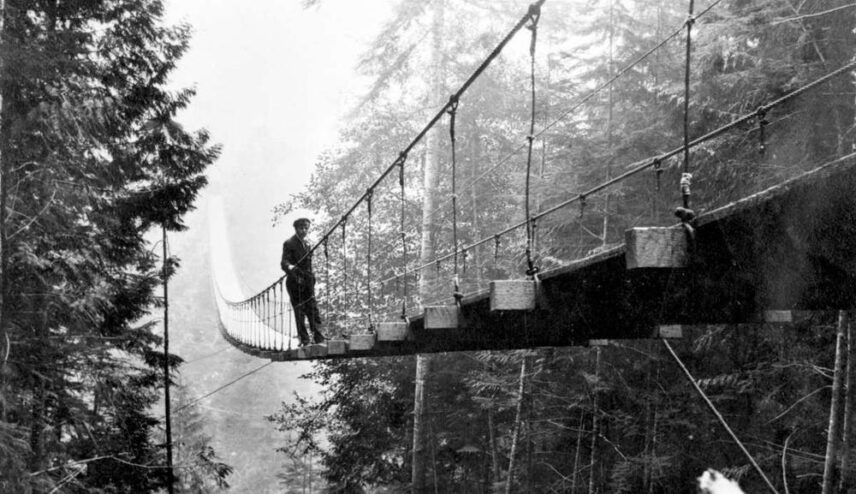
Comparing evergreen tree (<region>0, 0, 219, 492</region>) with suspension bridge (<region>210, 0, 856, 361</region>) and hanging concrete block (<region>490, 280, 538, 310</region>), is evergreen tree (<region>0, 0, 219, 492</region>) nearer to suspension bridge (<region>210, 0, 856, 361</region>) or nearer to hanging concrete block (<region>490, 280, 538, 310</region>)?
suspension bridge (<region>210, 0, 856, 361</region>)

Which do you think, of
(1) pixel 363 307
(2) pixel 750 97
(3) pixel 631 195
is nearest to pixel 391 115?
(1) pixel 363 307

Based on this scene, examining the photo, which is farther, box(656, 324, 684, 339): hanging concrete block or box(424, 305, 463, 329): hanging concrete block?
box(656, 324, 684, 339): hanging concrete block

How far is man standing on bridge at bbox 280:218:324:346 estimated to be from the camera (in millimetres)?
5133

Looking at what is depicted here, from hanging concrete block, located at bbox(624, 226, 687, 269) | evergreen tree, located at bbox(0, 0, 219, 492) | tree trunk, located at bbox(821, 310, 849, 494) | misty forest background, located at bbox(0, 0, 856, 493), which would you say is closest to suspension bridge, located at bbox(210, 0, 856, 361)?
hanging concrete block, located at bbox(624, 226, 687, 269)

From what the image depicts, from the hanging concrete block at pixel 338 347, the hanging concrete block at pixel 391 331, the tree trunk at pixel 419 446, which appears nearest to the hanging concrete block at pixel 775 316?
the hanging concrete block at pixel 391 331

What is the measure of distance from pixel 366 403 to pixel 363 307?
1344 mm

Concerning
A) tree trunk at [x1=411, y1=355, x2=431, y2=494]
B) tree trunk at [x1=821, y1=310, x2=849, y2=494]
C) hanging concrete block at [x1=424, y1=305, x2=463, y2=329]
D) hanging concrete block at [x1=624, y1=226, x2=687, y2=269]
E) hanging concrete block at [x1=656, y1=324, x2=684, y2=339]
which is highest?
hanging concrete block at [x1=624, y1=226, x2=687, y2=269]

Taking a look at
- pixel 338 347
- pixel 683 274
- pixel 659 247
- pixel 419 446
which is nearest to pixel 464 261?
pixel 338 347

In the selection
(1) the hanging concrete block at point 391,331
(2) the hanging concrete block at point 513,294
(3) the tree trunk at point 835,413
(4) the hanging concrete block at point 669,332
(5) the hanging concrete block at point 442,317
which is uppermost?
(2) the hanging concrete block at point 513,294

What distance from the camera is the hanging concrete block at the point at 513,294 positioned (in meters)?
2.17

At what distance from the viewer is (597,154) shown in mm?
5750

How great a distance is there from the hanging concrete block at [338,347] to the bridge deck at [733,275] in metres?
1.40

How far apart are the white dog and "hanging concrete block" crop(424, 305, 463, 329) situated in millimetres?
3302

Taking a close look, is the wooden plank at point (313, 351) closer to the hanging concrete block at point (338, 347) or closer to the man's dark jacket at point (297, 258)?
the hanging concrete block at point (338, 347)
